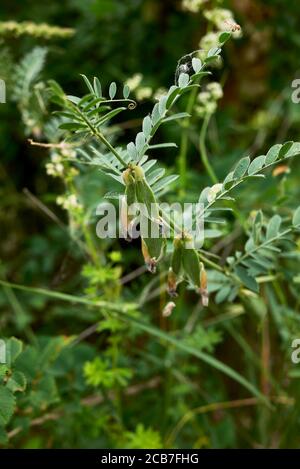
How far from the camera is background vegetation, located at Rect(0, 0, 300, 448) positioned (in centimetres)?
108

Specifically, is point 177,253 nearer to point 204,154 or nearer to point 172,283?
point 172,283

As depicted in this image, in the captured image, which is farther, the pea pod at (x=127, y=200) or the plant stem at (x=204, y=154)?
the plant stem at (x=204, y=154)

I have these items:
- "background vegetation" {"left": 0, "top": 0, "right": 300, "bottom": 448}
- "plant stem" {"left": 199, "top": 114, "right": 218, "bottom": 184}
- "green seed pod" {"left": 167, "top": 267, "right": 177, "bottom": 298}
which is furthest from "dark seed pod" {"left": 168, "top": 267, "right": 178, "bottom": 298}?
"plant stem" {"left": 199, "top": 114, "right": 218, "bottom": 184}

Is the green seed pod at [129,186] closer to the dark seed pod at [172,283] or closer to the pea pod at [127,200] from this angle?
the pea pod at [127,200]

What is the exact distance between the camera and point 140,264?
1.60 meters

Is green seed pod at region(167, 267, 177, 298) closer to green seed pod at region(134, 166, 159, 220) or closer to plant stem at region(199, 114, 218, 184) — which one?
green seed pod at region(134, 166, 159, 220)

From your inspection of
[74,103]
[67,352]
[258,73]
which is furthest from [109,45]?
[74,103]

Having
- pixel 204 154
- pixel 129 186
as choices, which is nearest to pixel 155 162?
pixel 129 186

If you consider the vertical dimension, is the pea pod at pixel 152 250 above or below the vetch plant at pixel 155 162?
below

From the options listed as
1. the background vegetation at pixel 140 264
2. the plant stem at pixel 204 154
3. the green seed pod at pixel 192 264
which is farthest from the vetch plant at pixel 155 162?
the plant stem at pixel 204 154

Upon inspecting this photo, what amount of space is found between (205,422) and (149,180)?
637 millimetres

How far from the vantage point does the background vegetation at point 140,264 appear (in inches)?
42.4

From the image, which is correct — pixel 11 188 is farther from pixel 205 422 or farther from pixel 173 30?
pixel 205 422

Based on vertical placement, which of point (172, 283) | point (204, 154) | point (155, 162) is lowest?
point (172, 283)
